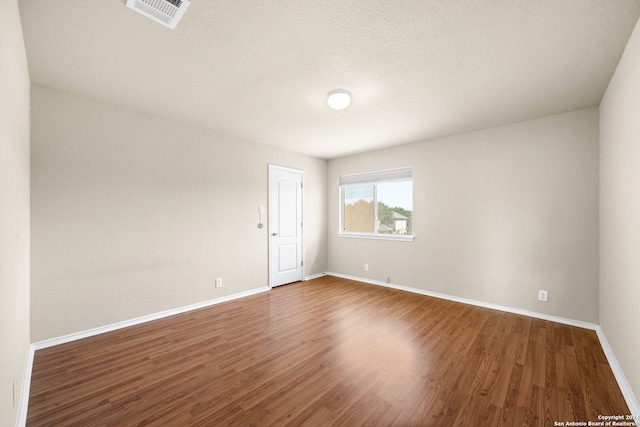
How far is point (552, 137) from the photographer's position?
312 cm

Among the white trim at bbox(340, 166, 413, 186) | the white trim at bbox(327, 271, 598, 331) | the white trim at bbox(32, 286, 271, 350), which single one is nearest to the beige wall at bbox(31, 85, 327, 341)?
the white trim at bbox(32, 286, 271, 350)

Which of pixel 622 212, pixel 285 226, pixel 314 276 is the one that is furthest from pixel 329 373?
pixel 314 276

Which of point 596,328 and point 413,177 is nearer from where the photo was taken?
point 596,328

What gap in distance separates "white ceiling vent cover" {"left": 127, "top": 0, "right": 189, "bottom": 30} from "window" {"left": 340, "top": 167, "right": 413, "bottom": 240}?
3706mm

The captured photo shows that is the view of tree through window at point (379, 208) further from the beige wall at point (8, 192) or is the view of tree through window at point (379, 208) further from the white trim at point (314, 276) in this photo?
the beige wall at point (8, 192)

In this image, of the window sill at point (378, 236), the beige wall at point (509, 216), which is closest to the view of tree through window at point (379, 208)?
the window sill at point (378, 236)

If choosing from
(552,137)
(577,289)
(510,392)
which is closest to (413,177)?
(552,137)

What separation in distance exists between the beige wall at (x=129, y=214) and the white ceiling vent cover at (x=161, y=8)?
1.80 m

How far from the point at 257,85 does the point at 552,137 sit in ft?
11.5

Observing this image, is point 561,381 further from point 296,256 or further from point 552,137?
point 296,256

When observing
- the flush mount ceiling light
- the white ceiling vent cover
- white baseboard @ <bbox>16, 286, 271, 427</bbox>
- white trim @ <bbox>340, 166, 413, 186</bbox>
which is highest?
the white ceiling vent cover

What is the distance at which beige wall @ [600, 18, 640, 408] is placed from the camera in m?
1.71

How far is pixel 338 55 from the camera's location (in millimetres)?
2008

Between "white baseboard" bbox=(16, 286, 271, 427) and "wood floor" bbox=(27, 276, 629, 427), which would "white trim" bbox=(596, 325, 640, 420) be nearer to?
"wood floor" bbox=(27, 276, 629, 427)
